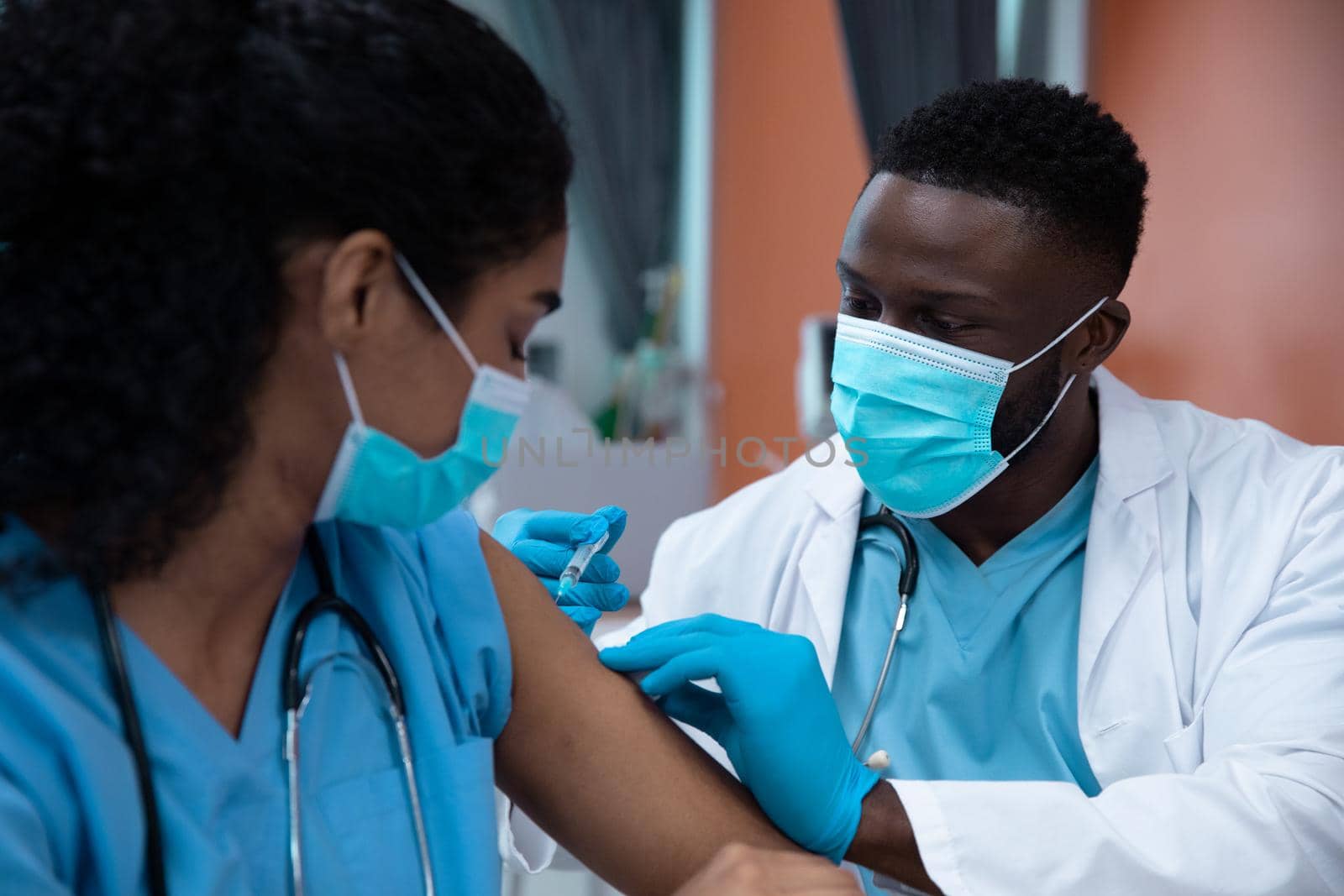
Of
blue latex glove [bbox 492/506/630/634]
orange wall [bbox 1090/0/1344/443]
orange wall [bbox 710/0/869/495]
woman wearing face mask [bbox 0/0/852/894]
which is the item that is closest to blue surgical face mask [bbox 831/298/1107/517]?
blue latex glove [bbox 492/506/630/634]

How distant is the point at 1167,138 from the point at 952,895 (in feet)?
6.80

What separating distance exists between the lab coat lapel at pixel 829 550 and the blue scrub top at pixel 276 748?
1.89 feet

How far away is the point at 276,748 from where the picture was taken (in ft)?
3.18

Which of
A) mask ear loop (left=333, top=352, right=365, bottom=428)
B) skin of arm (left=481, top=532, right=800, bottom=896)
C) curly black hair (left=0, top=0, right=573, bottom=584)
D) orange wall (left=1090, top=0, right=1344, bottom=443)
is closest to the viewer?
curly black hair (left=0, top=0, right=573, bottom=584)

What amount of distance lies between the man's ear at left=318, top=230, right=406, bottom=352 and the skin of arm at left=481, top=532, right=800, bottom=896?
39cm

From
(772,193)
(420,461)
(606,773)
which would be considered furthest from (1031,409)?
(772,193)

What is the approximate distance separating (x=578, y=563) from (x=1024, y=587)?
0.61 m

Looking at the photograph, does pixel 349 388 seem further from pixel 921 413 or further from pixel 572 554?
pixel 921 413

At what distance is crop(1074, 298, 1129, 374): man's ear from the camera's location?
1.61 metres

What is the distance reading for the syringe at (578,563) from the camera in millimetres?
1414

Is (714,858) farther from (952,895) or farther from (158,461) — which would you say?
(158,461)

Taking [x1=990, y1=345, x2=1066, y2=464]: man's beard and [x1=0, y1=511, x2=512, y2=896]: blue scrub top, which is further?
[x1=990, y1=345, x2=1066, y2=464]: man's beard

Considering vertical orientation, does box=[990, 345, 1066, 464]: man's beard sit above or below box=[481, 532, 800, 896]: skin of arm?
above

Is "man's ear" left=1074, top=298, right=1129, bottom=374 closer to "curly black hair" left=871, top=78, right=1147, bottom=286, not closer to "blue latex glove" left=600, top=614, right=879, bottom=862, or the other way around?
"curly black hair" left=871, top=78, right=1147, bottom=286
